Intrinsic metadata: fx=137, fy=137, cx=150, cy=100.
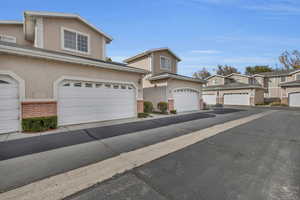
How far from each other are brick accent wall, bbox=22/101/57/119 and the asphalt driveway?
18.7ft

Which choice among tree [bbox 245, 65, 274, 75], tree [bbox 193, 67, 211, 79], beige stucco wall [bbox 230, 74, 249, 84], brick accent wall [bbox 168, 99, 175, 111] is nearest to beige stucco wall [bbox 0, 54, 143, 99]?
brick accent wall [bbox 168, 99, 175, 111]

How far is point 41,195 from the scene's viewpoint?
231cm

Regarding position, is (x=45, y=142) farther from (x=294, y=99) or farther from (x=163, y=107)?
(x=294, y=99)

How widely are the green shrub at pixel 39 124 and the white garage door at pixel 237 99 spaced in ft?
89.6

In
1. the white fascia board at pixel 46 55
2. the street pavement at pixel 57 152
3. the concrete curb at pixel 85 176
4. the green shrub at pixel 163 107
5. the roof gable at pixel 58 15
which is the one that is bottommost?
the concrete curb at pixel 85 176

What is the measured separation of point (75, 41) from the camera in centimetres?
1038

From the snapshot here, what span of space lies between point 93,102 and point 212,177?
715cm

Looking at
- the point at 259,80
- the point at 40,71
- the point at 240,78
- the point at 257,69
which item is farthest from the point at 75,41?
the point at 257,69

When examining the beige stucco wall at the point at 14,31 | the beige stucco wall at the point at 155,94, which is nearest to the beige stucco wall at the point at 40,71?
the beige stucco wall at the point at 155,94

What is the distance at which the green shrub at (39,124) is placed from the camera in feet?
19.7

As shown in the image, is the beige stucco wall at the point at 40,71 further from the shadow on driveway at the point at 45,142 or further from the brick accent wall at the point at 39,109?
the shadow on driveway at the point at 45,142

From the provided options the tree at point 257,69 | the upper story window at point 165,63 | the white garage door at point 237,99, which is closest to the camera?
the upper story window at point 165,63

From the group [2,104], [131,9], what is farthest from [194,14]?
[2,104]

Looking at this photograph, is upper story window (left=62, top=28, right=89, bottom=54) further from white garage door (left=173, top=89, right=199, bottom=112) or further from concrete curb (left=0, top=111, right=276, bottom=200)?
concrete curb (left=0, top=111, right=276, bottom=200)
